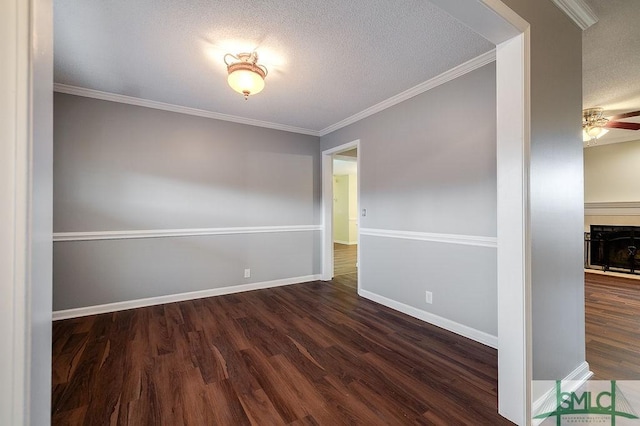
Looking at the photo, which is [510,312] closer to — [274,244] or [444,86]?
[444,86]

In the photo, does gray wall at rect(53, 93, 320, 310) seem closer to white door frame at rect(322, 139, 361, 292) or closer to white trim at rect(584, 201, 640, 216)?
white door frame at rect(322, 139, 361, 292)

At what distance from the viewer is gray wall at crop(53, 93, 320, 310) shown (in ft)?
9.41

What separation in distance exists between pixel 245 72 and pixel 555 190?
234 centimetres

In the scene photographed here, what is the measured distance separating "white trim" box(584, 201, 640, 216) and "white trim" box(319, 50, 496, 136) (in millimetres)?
4813

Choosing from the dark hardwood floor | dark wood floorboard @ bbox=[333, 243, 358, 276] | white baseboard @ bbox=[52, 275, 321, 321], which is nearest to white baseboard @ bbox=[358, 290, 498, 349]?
the dark hardwood floor

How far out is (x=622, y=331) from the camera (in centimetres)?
250

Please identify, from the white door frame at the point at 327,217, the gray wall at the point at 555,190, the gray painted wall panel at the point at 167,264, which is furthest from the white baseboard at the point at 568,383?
the gray painted wall panel at the point at 167,264

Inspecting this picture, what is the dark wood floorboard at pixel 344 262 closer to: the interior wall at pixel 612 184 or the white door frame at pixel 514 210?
the white door frame at pixel 514 210

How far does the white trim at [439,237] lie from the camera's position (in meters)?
2.29

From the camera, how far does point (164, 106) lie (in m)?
3.27

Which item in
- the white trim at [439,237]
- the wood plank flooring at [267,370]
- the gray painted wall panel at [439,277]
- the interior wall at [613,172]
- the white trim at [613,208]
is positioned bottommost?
the wood plank flooring at [267,370]

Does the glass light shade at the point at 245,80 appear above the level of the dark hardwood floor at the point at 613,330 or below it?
above

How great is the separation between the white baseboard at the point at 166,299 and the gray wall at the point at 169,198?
0.19 feet

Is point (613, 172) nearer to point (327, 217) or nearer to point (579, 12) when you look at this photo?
point (579, 12)
